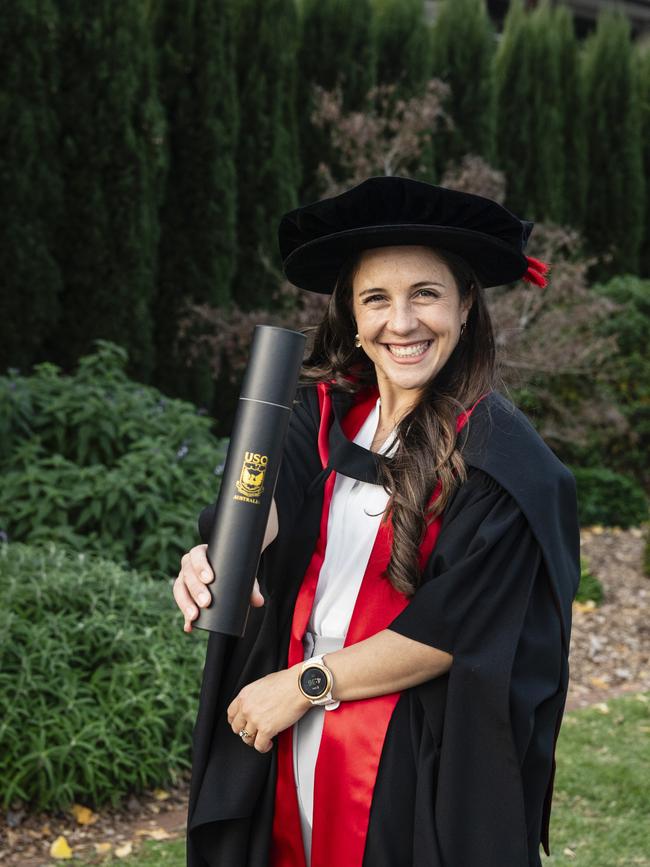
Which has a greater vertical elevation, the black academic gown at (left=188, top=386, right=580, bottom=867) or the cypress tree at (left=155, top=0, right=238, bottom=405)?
the cypress tree at (left=155, top=0, right=238, bottom=405)

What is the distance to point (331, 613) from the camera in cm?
192

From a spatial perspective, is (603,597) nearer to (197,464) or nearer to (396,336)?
(197,464)

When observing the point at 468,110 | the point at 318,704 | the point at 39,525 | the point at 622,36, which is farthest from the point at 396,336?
the point at 622,36

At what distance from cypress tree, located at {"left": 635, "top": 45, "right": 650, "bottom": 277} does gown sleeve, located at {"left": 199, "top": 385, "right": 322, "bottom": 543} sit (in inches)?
457

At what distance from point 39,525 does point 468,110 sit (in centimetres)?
689

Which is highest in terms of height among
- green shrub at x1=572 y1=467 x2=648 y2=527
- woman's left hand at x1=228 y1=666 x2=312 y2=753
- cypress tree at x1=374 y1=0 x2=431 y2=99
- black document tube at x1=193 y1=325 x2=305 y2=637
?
cypress tree at x1=374 y1=0 x2=431 y2=99

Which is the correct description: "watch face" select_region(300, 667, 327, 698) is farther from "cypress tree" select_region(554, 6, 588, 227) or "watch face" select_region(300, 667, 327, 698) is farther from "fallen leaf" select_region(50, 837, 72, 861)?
"cypress tree" select_region(554, 6, 588, 227)

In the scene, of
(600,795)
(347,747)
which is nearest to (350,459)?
(347,747)

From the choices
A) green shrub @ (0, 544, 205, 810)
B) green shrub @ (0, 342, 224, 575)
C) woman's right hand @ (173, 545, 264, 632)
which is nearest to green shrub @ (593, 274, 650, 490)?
green shrub @ (0, 342, 224, 575)

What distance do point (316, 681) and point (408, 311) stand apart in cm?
66

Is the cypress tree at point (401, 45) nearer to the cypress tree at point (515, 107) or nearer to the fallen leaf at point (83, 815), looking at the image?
the cypress tree at point (515, 107)

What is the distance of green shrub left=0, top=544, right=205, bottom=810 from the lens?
3680 mm

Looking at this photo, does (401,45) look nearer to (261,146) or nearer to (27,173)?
(261,146)

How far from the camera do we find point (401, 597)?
184 centimetres
